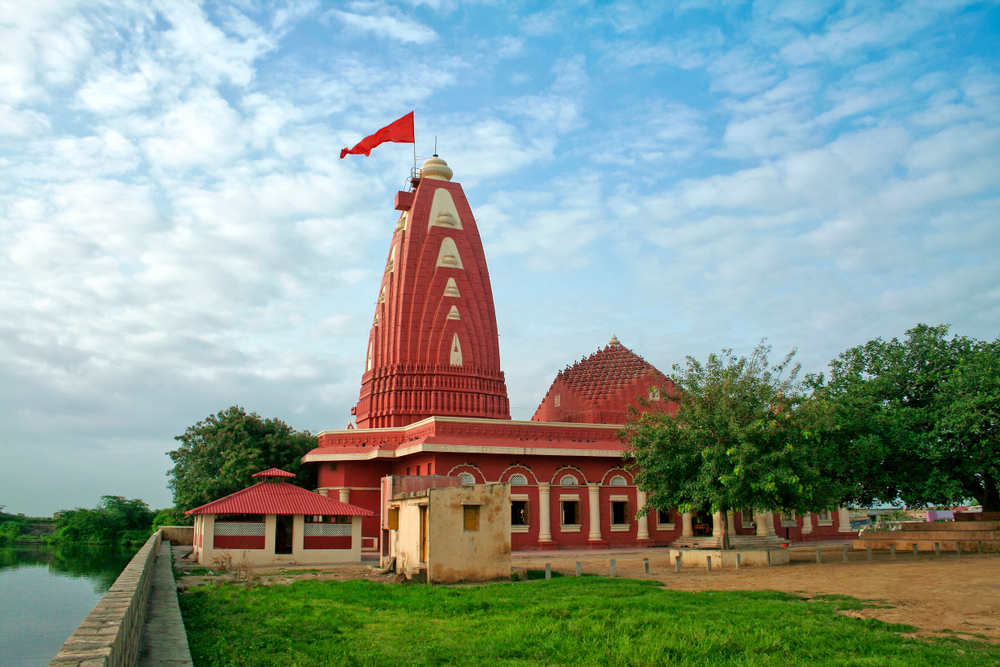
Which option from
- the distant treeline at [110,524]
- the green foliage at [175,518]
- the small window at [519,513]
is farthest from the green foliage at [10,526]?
the small window at [519,513]

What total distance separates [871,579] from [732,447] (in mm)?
4872

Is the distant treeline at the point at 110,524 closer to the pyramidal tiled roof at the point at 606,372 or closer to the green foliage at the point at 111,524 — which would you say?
the green foliage at the point at 111,524

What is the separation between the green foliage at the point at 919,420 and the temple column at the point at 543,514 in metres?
10.3

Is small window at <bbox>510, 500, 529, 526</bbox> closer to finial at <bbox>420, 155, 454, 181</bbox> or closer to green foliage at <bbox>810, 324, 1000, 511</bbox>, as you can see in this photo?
green foliage at <bbox>810, 324, 1000, 511</bbox>

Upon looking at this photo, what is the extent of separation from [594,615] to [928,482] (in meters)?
18.3

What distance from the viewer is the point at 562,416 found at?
1340 inches

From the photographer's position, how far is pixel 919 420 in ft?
80.6

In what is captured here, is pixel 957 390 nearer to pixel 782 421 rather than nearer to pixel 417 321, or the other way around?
pixel 782 421

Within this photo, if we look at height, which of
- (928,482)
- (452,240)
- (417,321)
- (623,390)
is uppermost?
(452,240)

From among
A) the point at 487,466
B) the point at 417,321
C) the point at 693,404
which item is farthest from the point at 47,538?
the point at 693,404

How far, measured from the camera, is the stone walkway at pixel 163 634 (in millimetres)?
8419

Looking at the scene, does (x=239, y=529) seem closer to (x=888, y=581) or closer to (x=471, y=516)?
(x=471, y=516)

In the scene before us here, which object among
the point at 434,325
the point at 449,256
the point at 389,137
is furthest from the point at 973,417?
the point at 389,137

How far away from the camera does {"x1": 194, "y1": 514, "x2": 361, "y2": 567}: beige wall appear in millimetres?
23258
